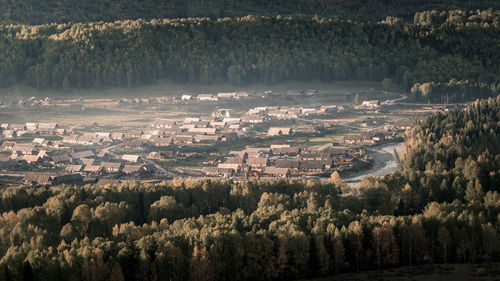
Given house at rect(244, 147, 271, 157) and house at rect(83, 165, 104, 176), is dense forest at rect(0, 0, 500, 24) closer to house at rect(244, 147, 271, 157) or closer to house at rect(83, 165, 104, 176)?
house at rect(244, 147, 271, 157)

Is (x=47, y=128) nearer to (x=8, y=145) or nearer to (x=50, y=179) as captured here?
(x=8, y=145)

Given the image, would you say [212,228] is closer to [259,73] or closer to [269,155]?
[269,155]

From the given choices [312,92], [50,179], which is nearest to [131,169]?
[50,179]

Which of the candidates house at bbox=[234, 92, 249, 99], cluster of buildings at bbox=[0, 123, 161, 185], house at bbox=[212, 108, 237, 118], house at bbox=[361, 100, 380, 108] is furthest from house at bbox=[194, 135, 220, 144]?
house at bbox=[361, 100, 380, 108]

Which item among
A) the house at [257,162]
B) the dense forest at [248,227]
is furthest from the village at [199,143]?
the dense forest at [248,227]

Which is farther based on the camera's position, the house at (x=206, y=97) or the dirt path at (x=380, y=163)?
the house at (x=206, y=97)

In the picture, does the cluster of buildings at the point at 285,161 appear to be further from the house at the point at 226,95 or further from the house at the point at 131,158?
the house at the point at 226,95
